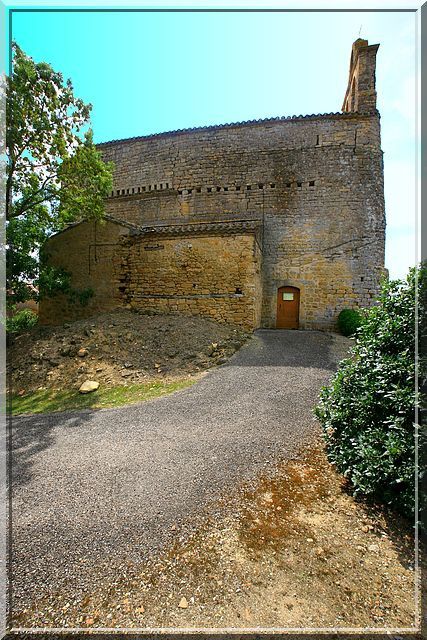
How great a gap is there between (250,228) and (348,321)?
5.72 metres

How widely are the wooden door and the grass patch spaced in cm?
732

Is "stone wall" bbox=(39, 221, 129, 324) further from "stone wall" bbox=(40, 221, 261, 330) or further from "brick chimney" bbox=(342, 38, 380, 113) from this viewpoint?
"brick chimney" bbox=(342, 38, 380, 113)

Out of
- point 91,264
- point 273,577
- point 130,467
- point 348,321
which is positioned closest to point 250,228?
point 348,321

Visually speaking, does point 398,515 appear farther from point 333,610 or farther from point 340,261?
point 340,261

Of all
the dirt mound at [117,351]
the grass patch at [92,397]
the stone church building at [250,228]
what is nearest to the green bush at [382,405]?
the grass patch at [92,397]

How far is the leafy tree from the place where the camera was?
6.61 m

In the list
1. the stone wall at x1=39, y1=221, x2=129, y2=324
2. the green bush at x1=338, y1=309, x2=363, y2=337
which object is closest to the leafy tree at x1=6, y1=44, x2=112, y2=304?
the stone wall at x1=39, y1=221, x2=129, y2=324

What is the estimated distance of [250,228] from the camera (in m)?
9.32

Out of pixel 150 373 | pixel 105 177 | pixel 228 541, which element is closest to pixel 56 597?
pixel 228 541

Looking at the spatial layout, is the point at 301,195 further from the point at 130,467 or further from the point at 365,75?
the point at 130,467

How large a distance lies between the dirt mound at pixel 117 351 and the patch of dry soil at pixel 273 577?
4573 millimetres

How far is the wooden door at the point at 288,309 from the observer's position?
1235cm

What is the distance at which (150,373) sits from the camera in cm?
669

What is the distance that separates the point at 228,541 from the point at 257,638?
0.62 m
